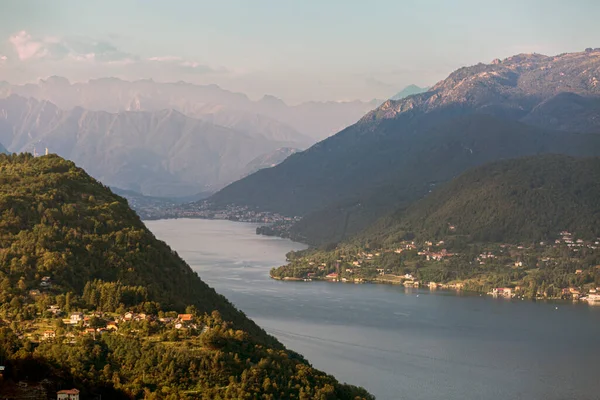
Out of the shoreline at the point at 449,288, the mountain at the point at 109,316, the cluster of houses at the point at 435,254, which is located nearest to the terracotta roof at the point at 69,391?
the mountain at the point at 109,316

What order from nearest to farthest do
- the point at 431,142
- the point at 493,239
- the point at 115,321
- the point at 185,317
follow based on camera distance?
the point at 115,321 < the point at 185,317 < the point at 493,239 < the point at 431,142

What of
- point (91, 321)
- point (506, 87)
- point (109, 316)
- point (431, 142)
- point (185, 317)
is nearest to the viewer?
point (91, 321)

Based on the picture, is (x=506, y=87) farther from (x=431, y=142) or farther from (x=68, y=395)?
(x=68, y=395)

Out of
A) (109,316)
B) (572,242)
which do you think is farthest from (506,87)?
(109,316)

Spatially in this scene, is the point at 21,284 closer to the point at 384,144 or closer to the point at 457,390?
the point at 457,390

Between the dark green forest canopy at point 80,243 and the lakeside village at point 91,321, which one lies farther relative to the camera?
the dark green forest canopy at point 80,243

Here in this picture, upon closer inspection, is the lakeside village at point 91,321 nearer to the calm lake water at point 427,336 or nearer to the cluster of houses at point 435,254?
the calm lake water at point 427,336


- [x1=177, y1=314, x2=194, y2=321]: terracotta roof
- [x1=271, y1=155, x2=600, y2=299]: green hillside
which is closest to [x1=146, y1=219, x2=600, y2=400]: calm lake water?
[x1=271, y1=155, x2=600, y2=299]: green hillside
